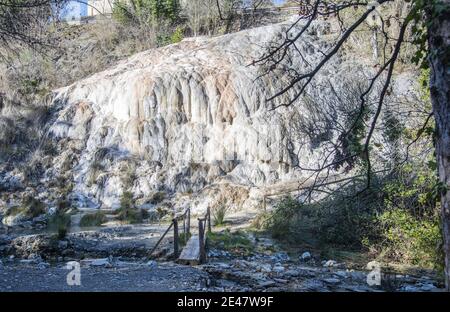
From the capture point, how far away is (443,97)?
337cm

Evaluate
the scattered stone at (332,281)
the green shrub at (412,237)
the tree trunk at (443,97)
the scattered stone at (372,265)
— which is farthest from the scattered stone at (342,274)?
the tree trunk at (443,97)

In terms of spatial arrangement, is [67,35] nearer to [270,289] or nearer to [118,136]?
[118,136]

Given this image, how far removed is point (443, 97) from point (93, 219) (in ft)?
53.2

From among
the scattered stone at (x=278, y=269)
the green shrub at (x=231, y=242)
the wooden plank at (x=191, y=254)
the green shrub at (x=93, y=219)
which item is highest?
the wooden plank at (x=191, y=254)

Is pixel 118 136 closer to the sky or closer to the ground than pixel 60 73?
closer to the ground

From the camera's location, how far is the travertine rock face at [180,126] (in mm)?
21984

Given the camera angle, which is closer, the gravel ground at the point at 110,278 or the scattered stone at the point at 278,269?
the gravel ground at the point at 110,278

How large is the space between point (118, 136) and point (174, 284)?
17.4 meters

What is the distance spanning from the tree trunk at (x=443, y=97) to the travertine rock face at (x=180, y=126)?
55.1 feet

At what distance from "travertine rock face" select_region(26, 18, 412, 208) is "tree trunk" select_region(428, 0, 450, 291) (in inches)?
661

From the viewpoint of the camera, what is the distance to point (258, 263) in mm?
10109

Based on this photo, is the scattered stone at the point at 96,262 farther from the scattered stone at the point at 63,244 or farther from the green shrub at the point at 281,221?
the green shrub at the point at 281,221
